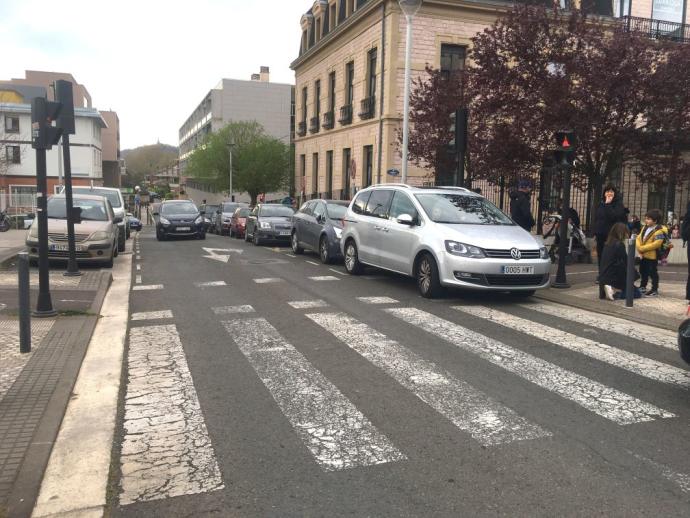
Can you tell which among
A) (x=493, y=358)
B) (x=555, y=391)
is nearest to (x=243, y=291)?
(x=493, y=358)

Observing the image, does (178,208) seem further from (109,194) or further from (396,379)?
(396,379)

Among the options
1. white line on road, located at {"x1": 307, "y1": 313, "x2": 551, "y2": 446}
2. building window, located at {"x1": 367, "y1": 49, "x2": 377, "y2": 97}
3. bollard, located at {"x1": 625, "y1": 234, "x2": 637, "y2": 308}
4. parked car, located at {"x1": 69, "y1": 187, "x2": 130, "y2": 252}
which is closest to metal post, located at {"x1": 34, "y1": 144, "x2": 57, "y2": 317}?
white line on road, located at {"x1": 307, "y1": 313, "x2": 551, "y2": 446}

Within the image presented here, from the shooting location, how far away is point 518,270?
9.12 metres

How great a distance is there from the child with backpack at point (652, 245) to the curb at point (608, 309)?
1.37m

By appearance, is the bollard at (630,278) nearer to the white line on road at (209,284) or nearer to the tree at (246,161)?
the white line on road at (209,284)

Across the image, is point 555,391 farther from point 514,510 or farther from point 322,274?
point 322,274

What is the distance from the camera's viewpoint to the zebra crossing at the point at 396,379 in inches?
154

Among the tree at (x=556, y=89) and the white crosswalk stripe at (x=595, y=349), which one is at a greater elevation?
the tree at (x=556, y=89)

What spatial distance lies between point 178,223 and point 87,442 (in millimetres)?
19127

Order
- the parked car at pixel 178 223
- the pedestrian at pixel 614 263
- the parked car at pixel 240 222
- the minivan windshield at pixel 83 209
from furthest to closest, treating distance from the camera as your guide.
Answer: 1. the parked car at pixel 240 222
2. the parked car at pixel 178 223
3. the minivan windshield at pixel 83 209
4. the pedestrian at pixel 614 263

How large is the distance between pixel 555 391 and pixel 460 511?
225 cm

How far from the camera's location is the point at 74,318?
769 cm

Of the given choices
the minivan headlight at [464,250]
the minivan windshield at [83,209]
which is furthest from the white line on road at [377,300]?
the minivan windshield at [83,209]

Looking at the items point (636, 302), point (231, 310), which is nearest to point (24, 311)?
point (231, 310)
